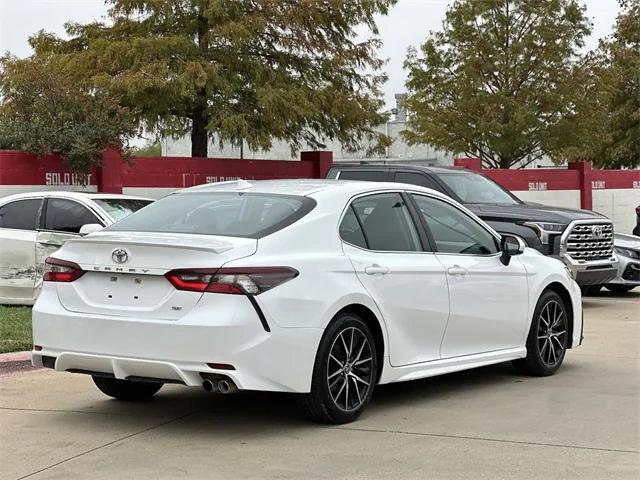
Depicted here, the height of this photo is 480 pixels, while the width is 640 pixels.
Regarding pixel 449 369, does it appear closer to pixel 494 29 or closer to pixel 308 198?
pixel 308 198

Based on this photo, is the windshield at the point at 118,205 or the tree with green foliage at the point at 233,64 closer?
the windshield at the point at 118,205

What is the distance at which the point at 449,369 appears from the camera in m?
7.68

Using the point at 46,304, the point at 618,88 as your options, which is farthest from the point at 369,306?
the point at 618,88

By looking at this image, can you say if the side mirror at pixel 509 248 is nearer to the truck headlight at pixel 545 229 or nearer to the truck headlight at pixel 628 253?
the truck headlight at pixel 545 229

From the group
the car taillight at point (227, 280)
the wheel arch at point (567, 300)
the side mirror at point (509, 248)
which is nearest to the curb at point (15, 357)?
the car taillight at point (227, 280)

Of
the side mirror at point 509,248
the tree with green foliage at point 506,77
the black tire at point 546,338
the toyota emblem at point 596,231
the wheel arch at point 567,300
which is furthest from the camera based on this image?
the tree with green foliage at point 506,77

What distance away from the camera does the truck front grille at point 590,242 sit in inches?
546

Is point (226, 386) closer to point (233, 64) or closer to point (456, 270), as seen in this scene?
point (456, 270)

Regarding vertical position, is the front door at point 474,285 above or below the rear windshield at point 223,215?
below

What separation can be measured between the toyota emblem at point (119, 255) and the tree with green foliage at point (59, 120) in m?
10.1

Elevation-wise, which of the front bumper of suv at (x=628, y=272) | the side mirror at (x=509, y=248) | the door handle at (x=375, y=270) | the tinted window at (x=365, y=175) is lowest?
the front bumper of suv at (x=628, y=272)

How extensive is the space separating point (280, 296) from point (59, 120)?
36.9ft

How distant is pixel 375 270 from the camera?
701 cm

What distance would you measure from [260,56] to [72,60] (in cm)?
376
